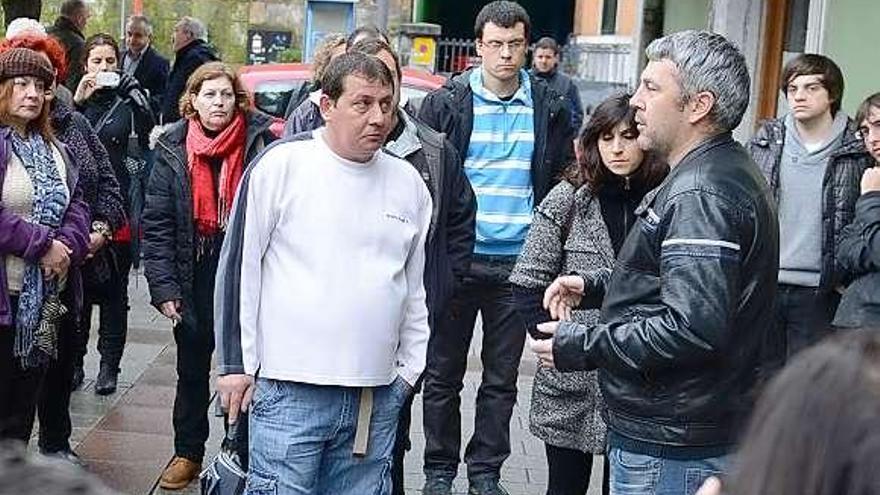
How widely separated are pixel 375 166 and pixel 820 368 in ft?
9.54

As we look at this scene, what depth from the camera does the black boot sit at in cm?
778

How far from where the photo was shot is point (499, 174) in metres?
6.22

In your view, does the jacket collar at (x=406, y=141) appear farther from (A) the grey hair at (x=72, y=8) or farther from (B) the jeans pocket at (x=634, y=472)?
(A) the grey hair at (x=72, y=8)

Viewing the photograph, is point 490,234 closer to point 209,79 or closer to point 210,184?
point 210,184

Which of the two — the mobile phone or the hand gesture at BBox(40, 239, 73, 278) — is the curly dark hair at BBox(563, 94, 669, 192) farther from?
the mobile phone

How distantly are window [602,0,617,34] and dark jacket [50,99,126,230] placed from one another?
1812cm

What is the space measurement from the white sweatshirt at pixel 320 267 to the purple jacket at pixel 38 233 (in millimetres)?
1334

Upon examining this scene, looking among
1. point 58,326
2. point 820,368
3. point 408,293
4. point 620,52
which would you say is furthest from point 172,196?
point 620,52

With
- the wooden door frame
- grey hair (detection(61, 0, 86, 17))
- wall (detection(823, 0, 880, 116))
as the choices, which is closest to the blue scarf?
wall (detection(823, 0, 880, 116))

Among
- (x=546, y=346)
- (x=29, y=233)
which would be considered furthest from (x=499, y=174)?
(x=546, y=346)

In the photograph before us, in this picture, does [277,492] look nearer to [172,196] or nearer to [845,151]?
[172,196]

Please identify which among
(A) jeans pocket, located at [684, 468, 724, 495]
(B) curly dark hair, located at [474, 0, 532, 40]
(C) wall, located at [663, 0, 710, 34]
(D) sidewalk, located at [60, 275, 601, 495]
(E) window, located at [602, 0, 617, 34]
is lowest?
(D) sidewalk, located at [60, 275, 601, 495]

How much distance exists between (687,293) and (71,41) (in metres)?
8.35

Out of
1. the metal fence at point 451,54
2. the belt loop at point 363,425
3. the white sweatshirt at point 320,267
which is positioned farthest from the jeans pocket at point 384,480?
the metal fence at point 451,54
